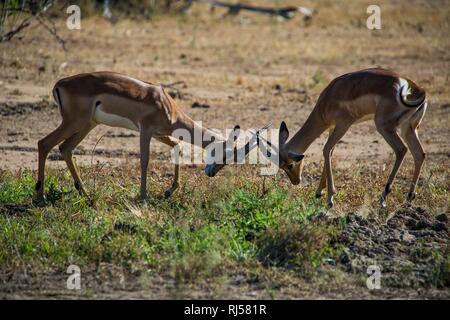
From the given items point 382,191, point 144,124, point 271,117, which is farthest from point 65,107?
point 271,117

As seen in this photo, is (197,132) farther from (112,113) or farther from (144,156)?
(112,113)

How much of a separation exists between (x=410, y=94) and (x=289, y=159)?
1325 mm

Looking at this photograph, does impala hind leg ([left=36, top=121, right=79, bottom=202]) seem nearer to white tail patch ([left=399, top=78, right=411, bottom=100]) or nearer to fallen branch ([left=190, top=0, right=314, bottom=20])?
white tail patch ([left=399, top=78, right=411, bottom=100])

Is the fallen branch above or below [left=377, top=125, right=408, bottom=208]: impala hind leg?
above

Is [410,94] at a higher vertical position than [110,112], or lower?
higher

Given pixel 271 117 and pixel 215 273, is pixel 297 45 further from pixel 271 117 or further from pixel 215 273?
pixel 215 273

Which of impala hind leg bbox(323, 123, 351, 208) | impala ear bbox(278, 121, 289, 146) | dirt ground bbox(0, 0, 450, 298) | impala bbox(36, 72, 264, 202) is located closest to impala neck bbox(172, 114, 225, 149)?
impala bbox(36, 72, 264, 202)

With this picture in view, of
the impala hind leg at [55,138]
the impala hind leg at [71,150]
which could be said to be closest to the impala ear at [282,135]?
the impala hind leg at [71,150]

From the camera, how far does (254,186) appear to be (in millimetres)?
8398

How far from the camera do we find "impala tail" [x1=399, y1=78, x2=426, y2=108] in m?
8.05

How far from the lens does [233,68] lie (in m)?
15.1

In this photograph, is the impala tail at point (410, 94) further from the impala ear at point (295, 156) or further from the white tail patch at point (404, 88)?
the impala ear at point (295, 156)

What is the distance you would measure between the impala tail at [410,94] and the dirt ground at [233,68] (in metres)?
1.21

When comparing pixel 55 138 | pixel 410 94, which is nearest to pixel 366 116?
pixel 410 94
